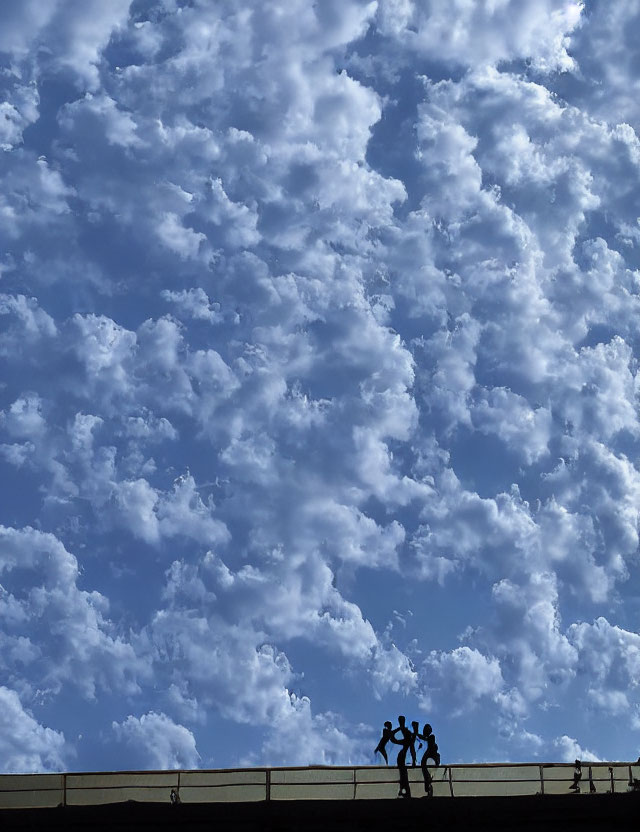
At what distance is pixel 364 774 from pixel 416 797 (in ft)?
5.84

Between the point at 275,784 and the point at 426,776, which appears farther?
the point at 426,776

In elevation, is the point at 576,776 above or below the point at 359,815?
above

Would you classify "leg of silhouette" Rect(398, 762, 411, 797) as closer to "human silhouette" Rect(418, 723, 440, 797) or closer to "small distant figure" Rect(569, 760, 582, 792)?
"human silhouette" Rect(418, 723, 440, 797)

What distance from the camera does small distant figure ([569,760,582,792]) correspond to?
2406 centimetres

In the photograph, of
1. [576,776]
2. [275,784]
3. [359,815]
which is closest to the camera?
[359,815]

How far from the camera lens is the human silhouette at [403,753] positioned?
23083 millimetres

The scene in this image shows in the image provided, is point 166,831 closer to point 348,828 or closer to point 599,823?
point 348,828

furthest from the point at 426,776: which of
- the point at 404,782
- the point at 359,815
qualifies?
the point at 359,815

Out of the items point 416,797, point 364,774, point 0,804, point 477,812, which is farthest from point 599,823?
point 0,804

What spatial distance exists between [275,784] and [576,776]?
7870 mm

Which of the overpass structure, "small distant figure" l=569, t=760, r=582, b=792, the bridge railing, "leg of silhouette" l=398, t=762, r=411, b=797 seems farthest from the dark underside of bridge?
"small distant figure" l=569, t=760, r=582, b=792

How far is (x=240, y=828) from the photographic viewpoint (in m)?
21.2

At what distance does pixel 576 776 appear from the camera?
79.6 ft

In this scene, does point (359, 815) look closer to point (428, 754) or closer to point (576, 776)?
point (428, 754)
